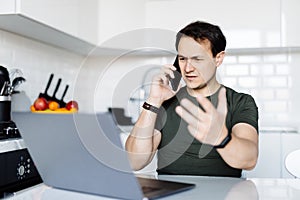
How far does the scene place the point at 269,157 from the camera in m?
2.43

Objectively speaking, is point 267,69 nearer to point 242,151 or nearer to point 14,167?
point 242,151

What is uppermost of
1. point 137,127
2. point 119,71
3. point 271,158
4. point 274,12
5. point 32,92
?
point 274,12

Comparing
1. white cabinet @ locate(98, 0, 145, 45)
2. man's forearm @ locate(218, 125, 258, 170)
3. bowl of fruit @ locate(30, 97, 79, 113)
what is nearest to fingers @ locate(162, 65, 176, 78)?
man's forearm @ locate(218, 125, 258, 170)

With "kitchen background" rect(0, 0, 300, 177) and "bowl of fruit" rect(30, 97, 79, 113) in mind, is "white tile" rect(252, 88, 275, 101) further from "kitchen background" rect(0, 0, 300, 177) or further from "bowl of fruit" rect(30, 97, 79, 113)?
"bowl of fruit" rect(30, 97, 79, 113)

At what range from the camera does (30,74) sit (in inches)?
88.0

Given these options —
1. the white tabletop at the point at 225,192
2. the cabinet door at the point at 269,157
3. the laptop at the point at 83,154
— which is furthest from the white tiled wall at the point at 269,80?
the laptop at the point at 83,154

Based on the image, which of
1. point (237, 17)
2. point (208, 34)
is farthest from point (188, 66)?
point (237, 17)

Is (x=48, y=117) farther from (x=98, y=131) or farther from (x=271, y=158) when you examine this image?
(x=271, y=158)

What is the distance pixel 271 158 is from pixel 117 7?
1.37 m

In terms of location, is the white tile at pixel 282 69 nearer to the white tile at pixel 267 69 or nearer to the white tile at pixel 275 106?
the white tile at pixel 267 69

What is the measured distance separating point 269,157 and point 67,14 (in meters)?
1.47

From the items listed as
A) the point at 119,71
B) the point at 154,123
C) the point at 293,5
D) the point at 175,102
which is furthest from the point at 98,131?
the point at 119,71

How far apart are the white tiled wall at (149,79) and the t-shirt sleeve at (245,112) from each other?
3.15 ft

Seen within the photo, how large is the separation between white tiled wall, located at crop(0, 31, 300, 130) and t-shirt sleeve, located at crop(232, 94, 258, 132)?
37.8 inches
